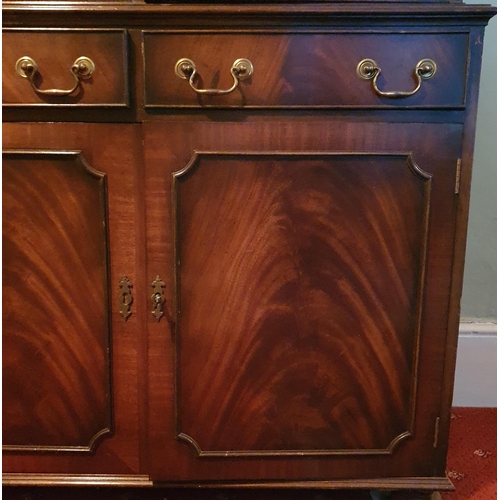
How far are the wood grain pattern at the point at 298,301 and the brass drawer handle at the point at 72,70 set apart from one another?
213 mm

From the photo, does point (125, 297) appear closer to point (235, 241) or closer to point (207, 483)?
point (235, 241)

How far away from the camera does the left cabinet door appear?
80 cm

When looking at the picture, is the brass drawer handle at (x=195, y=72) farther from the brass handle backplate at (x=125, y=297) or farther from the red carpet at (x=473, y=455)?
the red carpet at (x=473, y=455)

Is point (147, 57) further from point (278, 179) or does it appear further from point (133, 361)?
point (133, 361)

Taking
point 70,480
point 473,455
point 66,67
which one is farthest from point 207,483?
point 66,67

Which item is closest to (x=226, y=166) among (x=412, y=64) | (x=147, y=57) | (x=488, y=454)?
(x=147, y=57)

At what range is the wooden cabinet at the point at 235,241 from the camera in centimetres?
76

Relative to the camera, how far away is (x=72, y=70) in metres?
0.76

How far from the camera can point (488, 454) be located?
3.82 feet

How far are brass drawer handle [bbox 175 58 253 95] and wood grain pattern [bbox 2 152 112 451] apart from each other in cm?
21

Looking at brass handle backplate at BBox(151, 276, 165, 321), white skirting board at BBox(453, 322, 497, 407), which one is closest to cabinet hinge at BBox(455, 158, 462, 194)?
brass handle backplate at BBox(151, 276, 165, 321)

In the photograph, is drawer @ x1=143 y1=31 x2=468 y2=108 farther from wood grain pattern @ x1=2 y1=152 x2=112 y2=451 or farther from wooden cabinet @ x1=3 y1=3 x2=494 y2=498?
wood grain pattern @ x1=2 y1=152 x2=112 y2=451

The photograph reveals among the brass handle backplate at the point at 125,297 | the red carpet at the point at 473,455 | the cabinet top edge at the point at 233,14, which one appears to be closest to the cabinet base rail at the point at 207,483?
the red carpet at the point at 473,455

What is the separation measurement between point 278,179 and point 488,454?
0.86 m
